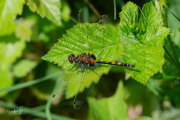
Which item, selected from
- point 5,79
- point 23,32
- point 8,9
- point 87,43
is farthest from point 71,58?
point 5,79

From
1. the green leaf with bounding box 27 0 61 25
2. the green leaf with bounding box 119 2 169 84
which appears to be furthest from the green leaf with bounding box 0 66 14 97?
the green leaf with bounding box 119 2 169 84

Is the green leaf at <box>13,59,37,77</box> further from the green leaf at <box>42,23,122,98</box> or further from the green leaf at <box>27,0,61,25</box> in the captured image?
the green leaf at <box>42,23,122,98</box>

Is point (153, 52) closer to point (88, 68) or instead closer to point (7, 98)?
point (88, 68)

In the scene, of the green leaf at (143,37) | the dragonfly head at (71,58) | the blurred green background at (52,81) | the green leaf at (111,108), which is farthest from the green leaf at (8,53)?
the green leaf at (143,37)

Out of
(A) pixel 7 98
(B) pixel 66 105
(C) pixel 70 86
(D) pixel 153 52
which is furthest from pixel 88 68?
(A) pixel 7 98

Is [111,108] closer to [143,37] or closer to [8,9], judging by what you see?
[143,37]

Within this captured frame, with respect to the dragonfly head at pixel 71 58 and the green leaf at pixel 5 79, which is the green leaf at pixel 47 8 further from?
the green leaf at pixel 5 79

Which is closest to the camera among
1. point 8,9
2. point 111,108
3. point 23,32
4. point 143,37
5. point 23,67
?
point 143,37
